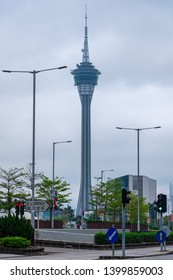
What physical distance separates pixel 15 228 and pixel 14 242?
8.59 ft

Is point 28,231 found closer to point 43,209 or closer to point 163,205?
point 43,209

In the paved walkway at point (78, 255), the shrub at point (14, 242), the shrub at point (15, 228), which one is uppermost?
the shrub at point (15, 228)

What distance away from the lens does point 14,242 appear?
1634 inches

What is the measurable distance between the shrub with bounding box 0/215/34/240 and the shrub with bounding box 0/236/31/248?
75.5 inches

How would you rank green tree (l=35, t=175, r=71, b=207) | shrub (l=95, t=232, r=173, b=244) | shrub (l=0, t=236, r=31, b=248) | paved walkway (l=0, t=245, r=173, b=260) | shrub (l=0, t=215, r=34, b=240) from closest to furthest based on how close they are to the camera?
paved walkway (l=0, t=245, r=173, b=260) < shrub (l=0, t=236, r=31, b=248) < shrub (l=0, t=215, r=34, b=240) < shrub (l=95, t=232, r=173, b=244) < green tree (l=35, t=175, r=71, b=207)

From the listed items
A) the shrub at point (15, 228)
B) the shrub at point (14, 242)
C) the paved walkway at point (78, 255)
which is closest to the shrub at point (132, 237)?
the paved walkway at point (78, 255)

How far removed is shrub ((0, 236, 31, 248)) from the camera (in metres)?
41.5

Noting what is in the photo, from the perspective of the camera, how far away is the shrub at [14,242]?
4150cm

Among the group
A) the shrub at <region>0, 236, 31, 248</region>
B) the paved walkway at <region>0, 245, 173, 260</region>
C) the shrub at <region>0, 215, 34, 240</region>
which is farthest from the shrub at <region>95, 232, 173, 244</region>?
the shrub at <region>0, 236, 31, 248</region>

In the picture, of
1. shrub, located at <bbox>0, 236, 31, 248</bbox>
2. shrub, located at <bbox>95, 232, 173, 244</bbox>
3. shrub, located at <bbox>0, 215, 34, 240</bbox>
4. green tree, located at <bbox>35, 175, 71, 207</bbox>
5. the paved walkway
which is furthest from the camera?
green tree, located at <bbox>35, 175, 71, 207</bbox>

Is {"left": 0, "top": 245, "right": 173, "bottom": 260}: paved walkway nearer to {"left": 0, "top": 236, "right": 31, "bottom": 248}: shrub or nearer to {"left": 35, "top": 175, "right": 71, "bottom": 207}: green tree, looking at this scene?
{"left": 0, "top": 236, "right": 31, "bottom": 248}: shrub

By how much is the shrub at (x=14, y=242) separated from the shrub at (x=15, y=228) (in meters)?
1.92

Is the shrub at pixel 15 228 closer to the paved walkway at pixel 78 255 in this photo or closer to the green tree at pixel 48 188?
the paved walkway at pixel 78 255
